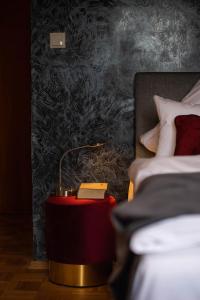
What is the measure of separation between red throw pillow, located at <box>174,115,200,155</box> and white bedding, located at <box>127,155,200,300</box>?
49.3 inches

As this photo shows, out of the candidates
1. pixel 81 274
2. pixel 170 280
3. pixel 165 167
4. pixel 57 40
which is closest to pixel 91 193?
pixel 81 274

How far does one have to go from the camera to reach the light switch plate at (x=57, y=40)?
3.07m

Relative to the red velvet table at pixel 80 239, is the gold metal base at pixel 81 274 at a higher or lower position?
lower

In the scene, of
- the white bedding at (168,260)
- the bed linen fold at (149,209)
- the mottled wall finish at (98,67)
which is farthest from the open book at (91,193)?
the white bedding at (168,260)

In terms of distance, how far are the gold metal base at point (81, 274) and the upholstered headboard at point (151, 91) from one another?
2.64ft

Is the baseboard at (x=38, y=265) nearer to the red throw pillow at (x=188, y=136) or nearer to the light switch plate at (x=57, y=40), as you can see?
the red throw pillow at (x=188, y=136)

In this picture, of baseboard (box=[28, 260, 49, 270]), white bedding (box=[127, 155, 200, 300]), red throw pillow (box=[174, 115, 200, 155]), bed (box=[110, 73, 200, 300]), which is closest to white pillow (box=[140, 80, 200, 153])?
red throw pillow (box=[174, 115, 200, 155])

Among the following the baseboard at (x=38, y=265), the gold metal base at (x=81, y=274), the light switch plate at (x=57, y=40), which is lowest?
A: the baseboard at (x=38, y=265)

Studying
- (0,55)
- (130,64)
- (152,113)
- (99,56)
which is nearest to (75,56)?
(99,56)

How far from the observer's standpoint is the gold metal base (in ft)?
8.96

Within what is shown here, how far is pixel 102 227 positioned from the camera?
267cm

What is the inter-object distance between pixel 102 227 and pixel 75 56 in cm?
120

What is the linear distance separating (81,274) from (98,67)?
4.54ft

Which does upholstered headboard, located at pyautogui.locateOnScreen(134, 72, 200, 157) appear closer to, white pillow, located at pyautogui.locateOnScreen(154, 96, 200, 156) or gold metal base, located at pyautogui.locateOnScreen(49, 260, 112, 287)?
white pillow, located at pyautogui.locateOnScreen(154, 96, 200, 156)
